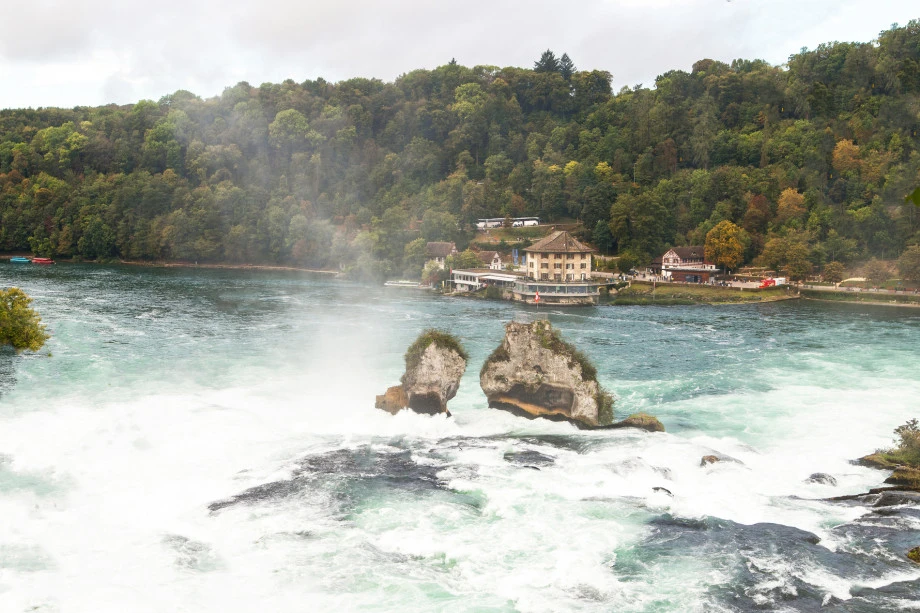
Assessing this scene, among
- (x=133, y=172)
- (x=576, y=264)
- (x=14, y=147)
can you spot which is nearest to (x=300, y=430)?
(x=576, y=264)

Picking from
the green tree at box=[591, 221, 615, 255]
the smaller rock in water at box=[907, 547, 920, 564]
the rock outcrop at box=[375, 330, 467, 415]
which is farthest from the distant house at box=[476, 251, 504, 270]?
the smaller rock in water at box=[907, 547, 920, 564]

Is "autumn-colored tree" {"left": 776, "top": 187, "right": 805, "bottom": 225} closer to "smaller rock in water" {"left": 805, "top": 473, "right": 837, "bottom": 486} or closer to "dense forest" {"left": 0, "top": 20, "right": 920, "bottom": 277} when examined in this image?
"dense forest" {"left": 0, "top": 20, "right": 920, "bottom": 277}

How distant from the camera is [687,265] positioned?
90250mm

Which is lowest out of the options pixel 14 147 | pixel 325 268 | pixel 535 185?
pixel 325 268

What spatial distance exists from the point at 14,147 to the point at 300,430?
134451 millimetres

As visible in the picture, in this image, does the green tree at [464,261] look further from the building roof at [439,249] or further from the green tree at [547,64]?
the green tree at [547,64]

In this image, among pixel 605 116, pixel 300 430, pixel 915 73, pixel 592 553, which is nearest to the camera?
pixel 592 553

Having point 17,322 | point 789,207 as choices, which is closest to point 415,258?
point 789,207

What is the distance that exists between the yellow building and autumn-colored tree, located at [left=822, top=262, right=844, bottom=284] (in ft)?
85.5

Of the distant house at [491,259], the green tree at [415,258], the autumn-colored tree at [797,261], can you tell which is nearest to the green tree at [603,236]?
the distant house at [491,259]

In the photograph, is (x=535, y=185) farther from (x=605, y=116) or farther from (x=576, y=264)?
(x=576, y=264)

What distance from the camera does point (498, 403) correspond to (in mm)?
33781

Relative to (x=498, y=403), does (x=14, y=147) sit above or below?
above

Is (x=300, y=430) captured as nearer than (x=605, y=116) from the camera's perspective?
Yes
